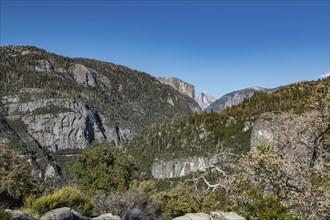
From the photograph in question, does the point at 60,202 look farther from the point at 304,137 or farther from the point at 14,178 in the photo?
the point at 14,178

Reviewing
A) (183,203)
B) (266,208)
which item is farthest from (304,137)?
(183,203)

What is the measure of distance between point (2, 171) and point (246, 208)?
1407 inches

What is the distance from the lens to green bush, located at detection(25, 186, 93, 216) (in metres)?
21.0

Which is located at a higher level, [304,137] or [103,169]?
[304,137]

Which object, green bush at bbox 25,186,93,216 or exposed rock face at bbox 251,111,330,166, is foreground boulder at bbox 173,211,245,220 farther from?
green bush at bbox 25,186,93,216

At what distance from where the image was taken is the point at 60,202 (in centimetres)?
2233

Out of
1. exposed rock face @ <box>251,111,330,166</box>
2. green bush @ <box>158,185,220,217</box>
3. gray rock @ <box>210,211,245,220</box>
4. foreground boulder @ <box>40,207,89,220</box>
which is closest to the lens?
gray rock @ <box>210,211,245,220</box>

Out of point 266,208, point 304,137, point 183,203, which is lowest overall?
point 183,203

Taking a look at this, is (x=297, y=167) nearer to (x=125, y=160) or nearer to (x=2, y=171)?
(x=2, y=171)

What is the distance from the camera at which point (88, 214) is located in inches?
960

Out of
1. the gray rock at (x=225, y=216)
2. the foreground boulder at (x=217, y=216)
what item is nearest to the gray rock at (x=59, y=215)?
the foreground boulder at (x=217, y=216)

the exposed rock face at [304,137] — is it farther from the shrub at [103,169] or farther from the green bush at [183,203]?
the shrub at [103,169]

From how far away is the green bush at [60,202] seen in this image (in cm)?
2105

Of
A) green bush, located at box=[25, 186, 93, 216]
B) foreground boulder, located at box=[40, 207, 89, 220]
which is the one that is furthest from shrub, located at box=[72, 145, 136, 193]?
foreground boulder, located at box=[40, 207, 89, 220]
